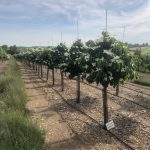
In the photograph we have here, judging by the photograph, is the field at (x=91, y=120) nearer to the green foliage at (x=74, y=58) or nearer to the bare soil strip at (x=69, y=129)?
the bare soil strip at (x=69, y=129)

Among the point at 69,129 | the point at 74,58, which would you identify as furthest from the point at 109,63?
the point at 74,58

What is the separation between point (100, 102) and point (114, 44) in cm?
774

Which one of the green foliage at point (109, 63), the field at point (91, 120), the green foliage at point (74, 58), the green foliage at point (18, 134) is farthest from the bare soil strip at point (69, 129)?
the green foliage at point (109, 63)

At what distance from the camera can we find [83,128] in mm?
15906

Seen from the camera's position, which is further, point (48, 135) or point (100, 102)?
point (100, 102)

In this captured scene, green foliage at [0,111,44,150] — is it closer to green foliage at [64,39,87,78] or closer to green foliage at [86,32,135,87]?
green foliage at [86,32,135,87]

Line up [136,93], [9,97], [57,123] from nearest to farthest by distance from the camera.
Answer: [57,123], [9,97], [136,93]

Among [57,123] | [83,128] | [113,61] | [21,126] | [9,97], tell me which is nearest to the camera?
[21,126]

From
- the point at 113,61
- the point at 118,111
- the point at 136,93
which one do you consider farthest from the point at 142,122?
the point at 136,93

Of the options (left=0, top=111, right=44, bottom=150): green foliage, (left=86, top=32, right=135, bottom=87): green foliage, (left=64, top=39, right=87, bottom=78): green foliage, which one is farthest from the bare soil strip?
(left=86, top=32, right=135, bottom=87): green foliage

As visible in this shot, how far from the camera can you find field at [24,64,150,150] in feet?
45.2

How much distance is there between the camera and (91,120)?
17.3 m

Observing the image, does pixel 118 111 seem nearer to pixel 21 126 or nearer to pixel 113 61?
pixel 113 61

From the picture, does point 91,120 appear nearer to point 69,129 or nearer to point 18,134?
point 69,129
